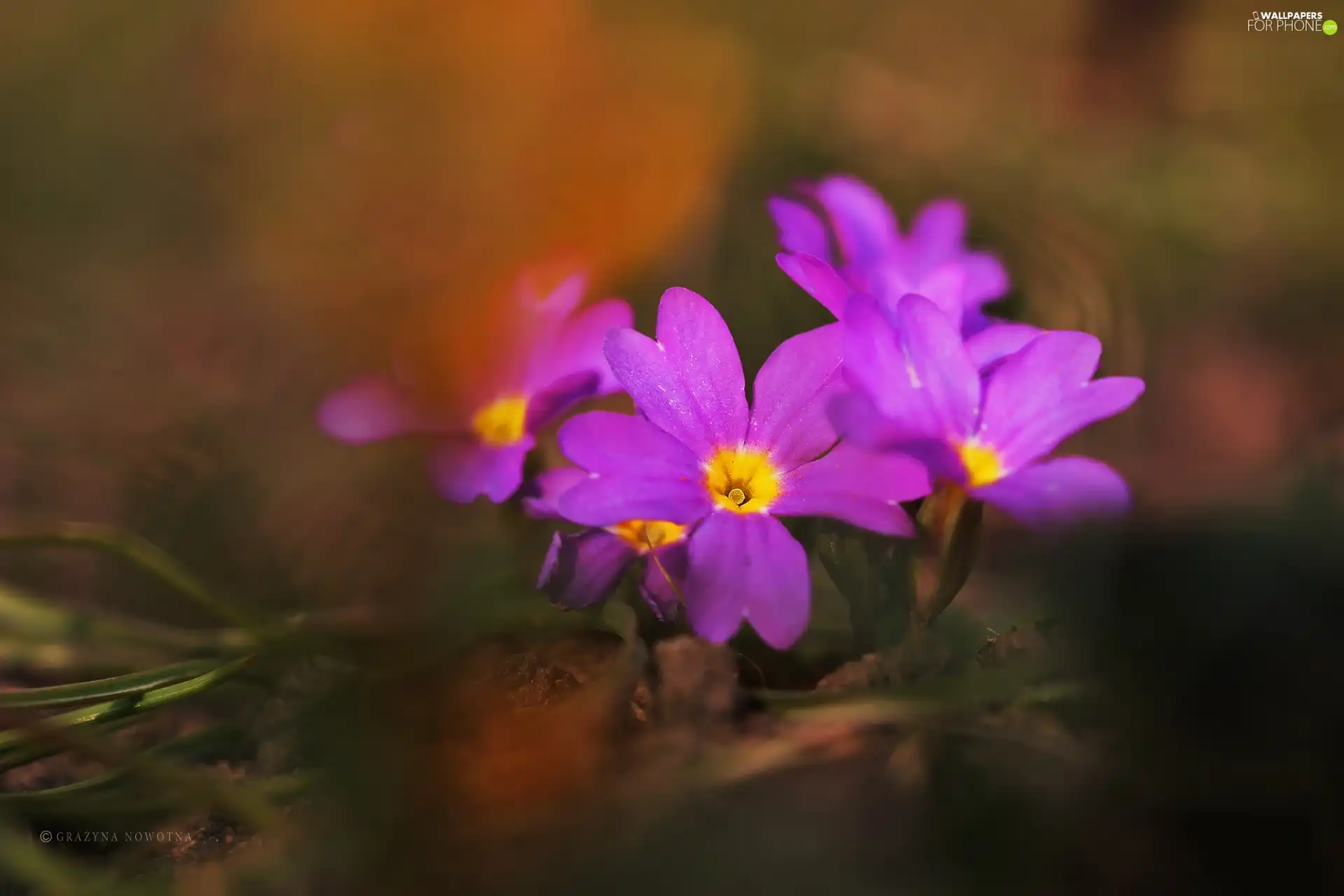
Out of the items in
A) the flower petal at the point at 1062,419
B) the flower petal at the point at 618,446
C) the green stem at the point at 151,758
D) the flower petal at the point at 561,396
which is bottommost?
the green stem at the point at 151,758

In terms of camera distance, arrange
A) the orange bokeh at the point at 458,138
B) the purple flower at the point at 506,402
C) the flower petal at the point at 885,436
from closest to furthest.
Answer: the flower petal at the point at 885,436
the purple flower at the point at 506,402
the orange bokeh at the point at 458,138

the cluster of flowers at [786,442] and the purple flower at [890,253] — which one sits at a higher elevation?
the purple flower at [890,253]

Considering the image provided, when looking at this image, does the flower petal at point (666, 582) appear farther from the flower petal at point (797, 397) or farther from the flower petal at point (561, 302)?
the flower petal at point (561, 302)

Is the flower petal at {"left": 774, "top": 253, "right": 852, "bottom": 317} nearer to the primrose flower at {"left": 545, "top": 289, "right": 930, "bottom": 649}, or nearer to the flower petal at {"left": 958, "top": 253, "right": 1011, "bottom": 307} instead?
the primrose flower at {"left": 545, "top": 289, "right": 930, "bottom": 649}

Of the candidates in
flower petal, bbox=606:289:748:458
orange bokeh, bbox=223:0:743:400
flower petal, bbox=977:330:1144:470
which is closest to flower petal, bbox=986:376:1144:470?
flower petal, bbox=977:330:1144:470

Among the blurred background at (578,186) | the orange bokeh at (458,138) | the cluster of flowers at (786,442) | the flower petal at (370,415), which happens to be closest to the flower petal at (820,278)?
the cluster of flowers at (786,442)

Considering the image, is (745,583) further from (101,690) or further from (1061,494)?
(101,690)


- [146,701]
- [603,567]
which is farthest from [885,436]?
[146,701]

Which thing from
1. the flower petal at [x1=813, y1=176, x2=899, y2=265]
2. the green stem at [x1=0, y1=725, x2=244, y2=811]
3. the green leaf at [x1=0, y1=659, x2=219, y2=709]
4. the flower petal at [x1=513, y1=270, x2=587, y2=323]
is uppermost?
the flower petal at [x1=813, y1=176, x2=899, y2=265]

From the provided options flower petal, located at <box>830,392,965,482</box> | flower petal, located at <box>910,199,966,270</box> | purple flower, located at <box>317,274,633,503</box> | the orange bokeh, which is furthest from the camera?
the orange bokeh
